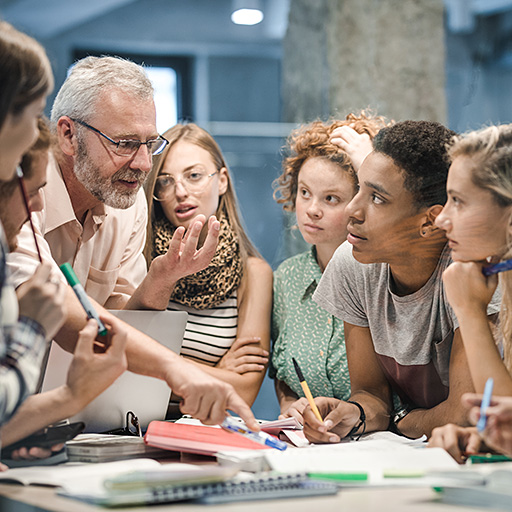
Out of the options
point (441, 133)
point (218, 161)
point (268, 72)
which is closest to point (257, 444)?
point (441, 133)

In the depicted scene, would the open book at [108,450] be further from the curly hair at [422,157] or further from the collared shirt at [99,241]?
the curly hair at [422,157]

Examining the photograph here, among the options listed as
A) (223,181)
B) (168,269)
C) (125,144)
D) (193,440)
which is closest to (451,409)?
(193,440)

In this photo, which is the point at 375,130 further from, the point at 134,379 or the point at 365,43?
the point at 365,43

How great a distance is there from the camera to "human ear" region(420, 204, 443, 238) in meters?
1.59

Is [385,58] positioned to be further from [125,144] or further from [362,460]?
[362,460]

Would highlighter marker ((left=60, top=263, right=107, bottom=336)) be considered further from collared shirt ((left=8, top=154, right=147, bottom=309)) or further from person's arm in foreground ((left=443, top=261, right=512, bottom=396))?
person's arm in foreground ((left=443, top=261, right=512, bottom=396))

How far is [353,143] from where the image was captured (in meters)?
1.97

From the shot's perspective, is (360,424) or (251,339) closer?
(360,424)

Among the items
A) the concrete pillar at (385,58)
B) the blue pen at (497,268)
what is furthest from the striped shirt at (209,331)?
the concrete pillar at (385,58)

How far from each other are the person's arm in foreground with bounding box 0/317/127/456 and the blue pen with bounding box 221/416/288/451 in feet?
0.73

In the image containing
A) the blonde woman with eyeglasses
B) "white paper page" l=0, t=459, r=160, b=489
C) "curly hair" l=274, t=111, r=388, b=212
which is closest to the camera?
"white paper page" l=0, t=459, r=160, b=489

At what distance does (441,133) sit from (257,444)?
2.49 feet

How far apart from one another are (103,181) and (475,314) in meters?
1.00

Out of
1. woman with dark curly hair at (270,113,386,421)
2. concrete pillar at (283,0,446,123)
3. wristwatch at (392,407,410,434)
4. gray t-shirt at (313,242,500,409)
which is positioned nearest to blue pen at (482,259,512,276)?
gray t-shirt at (313,242,500,409)
